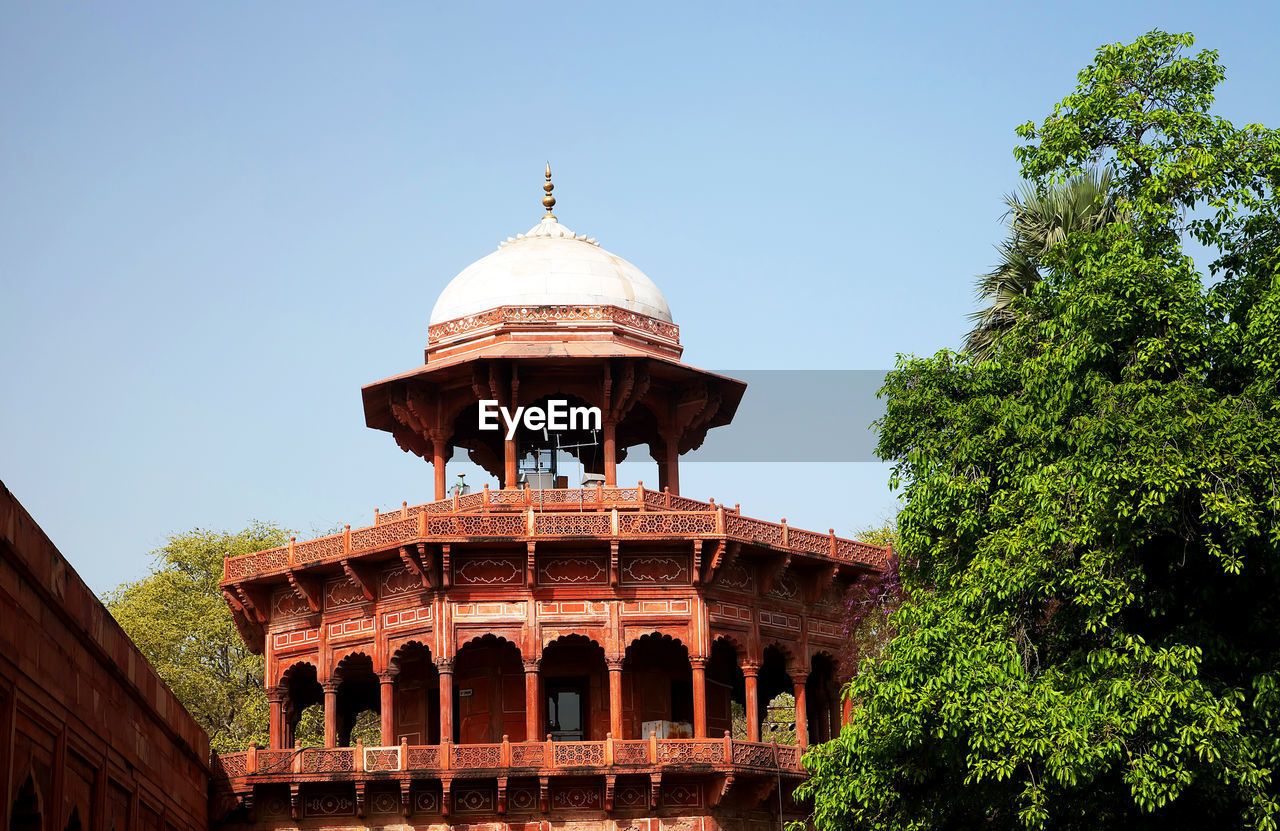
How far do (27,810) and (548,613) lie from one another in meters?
13.7

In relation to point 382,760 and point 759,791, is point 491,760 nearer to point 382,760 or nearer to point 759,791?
point 382,760

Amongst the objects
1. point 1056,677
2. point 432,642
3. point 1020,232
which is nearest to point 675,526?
point 432,642

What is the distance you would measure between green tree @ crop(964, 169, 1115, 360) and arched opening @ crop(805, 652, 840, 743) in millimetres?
7849

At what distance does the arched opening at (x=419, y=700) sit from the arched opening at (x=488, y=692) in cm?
64

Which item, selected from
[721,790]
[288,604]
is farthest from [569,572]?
[288,604]

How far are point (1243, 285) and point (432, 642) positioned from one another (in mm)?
14545

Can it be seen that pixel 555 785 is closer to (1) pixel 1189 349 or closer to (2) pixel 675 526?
(2) pixel 675 526

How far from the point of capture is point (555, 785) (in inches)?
1056

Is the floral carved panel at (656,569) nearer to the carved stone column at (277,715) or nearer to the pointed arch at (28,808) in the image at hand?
the carved stone column at (277,715)

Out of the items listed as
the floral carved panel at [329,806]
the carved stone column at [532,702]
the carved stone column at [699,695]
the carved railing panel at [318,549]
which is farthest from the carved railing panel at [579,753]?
the carved railing panel at [318,549]

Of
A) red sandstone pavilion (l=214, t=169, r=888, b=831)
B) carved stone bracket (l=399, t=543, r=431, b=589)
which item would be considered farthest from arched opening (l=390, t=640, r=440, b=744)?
carved stone bracket (l=399, t=543, r=431, b=589)

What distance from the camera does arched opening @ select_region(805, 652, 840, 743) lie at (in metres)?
32.0

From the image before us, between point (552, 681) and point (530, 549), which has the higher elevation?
point (530, 549)

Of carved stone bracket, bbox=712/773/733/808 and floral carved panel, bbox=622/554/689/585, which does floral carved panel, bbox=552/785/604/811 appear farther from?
floral carved panel, bbox=622/554/689/585
